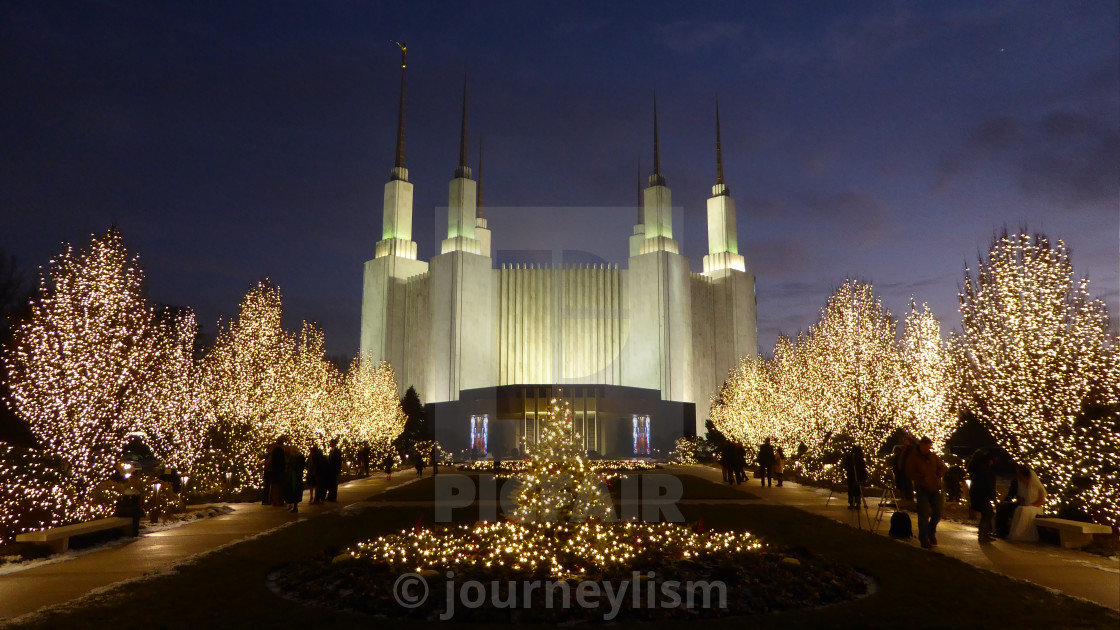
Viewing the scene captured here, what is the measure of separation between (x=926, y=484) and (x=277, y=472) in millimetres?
12626

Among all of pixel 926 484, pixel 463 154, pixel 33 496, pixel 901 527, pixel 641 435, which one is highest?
pixel 463 154

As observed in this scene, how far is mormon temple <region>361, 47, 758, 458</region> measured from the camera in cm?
5612

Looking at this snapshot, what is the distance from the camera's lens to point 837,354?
21.6 m

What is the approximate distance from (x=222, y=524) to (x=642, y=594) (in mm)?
8898

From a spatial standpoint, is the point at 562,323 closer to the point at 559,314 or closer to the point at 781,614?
the point at 559,314

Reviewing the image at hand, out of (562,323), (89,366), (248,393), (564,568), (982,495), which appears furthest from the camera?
(562,323)

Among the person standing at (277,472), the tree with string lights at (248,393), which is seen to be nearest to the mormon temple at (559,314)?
the tree with string lights at (248,393)

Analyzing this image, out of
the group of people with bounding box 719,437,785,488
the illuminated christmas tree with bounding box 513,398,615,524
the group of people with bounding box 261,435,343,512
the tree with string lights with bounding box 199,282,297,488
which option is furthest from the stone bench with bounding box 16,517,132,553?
the group of people with bounding box 719,437,785,488

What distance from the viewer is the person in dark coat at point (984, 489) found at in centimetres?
1042

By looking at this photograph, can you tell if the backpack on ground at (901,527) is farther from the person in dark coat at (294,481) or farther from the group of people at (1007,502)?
the person in dark coat at (294,481)

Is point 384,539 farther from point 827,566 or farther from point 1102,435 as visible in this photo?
point 1102,435

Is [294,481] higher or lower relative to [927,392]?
lower

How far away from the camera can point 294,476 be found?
48.8 feet

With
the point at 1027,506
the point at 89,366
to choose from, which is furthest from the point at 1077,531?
the point at 89,366
